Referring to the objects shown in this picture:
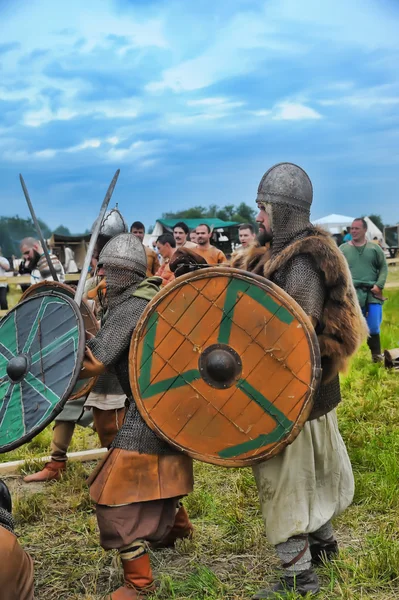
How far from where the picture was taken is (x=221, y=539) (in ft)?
10.9

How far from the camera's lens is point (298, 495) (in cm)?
267

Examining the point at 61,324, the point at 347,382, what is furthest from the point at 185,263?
the point at 347,382

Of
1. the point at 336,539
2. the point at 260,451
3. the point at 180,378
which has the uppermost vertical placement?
the point at 180,378

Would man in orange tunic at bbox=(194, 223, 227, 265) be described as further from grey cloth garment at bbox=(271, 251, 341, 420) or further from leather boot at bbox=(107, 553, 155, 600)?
leather boot at bbox=(107, 553, 155, 600)

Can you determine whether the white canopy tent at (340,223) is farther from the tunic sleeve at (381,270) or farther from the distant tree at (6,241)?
the tunic sleeve at (381,270)

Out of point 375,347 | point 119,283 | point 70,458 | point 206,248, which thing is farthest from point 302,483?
point 375,347

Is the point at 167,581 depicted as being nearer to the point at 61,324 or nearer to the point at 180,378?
the point at 180,378

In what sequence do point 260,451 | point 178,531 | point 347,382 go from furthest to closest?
point 347,382
point 178,531
point 260,451

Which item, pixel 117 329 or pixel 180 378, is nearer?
pixel 180 378

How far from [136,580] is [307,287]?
1325 millimetres

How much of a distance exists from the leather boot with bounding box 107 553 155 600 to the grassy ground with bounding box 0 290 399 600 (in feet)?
0.20

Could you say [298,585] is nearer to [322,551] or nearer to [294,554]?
[294,554]

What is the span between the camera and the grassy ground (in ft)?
9.25

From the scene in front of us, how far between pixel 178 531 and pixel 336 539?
76cm
